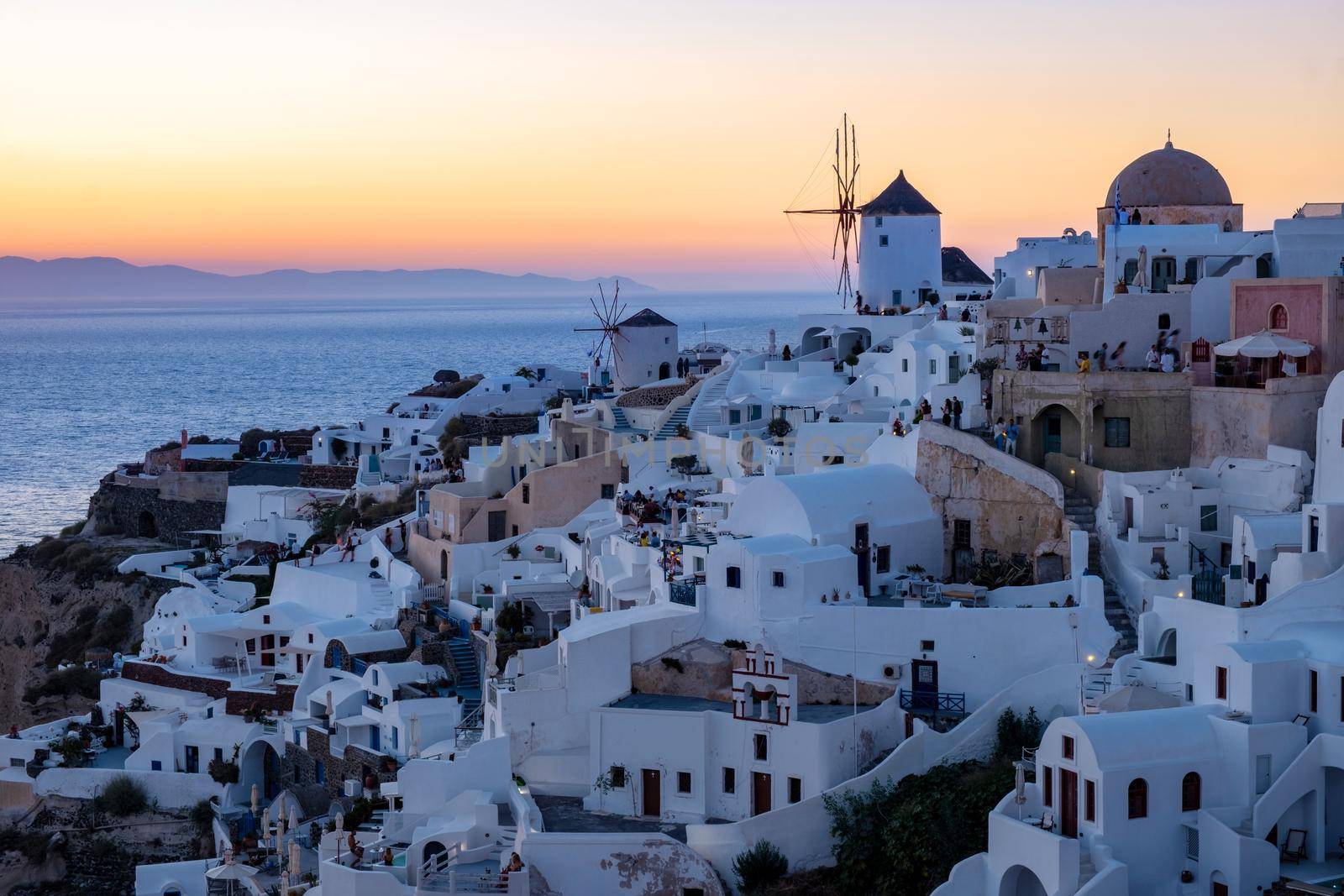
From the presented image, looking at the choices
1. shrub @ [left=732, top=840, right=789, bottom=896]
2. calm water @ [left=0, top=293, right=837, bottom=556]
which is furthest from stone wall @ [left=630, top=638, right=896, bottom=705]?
calm water @ [left=0, top=293, right=837, bottom=556]

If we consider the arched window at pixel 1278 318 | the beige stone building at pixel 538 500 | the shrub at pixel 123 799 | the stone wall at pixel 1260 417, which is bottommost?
the shrub at pixel 123 799

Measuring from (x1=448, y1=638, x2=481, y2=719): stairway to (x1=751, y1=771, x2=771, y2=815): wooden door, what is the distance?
698cm

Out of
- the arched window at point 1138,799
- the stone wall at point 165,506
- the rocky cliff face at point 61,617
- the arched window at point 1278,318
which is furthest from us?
the stone wall at point 165,506

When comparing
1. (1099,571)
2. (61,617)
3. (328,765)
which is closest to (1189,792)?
(1099,571)

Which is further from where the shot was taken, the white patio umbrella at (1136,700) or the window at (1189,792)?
the white patio umbrella at (1136,700)

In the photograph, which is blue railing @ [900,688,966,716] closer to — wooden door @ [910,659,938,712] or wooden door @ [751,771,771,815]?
wooden door @ [910,659,938,712]

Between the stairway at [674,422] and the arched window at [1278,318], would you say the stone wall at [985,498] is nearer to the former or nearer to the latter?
the arched window at [1278,318]

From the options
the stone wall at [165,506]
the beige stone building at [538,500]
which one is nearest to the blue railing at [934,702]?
the beige stone building at [538,500]

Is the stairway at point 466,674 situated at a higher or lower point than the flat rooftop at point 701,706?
lower

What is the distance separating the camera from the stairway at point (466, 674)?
31.5m

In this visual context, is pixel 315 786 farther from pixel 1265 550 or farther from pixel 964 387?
pixel 1265 550

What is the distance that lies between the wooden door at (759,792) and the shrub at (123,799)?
544 inches

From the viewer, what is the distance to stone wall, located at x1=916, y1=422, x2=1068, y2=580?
94.8 ft

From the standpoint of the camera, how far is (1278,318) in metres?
29.9
